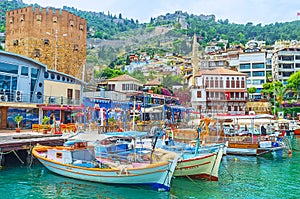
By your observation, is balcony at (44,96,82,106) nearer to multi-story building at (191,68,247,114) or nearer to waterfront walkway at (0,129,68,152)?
waterfront walkway at (0,129,68,152)

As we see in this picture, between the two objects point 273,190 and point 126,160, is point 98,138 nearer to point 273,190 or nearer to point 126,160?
point 126,160

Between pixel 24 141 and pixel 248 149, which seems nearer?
pixel 24 141

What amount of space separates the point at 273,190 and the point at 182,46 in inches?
5610

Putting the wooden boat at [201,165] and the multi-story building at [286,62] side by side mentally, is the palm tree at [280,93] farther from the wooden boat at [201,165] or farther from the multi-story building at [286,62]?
the wooden boat at [201,165]

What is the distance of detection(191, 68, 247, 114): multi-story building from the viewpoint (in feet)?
182

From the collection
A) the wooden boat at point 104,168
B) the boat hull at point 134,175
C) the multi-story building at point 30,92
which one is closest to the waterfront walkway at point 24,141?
the wooden boat at point 104,168

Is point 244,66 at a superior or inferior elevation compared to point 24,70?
superior

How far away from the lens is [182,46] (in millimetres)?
153500

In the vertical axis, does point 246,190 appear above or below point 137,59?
below

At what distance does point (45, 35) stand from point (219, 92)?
1260 inches

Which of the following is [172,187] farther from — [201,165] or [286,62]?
[286,62]

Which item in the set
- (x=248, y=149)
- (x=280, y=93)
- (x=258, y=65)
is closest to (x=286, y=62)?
(x=258, y=65)

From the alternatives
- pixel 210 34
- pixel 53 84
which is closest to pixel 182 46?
pixel 210 34

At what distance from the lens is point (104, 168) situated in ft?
49.3
